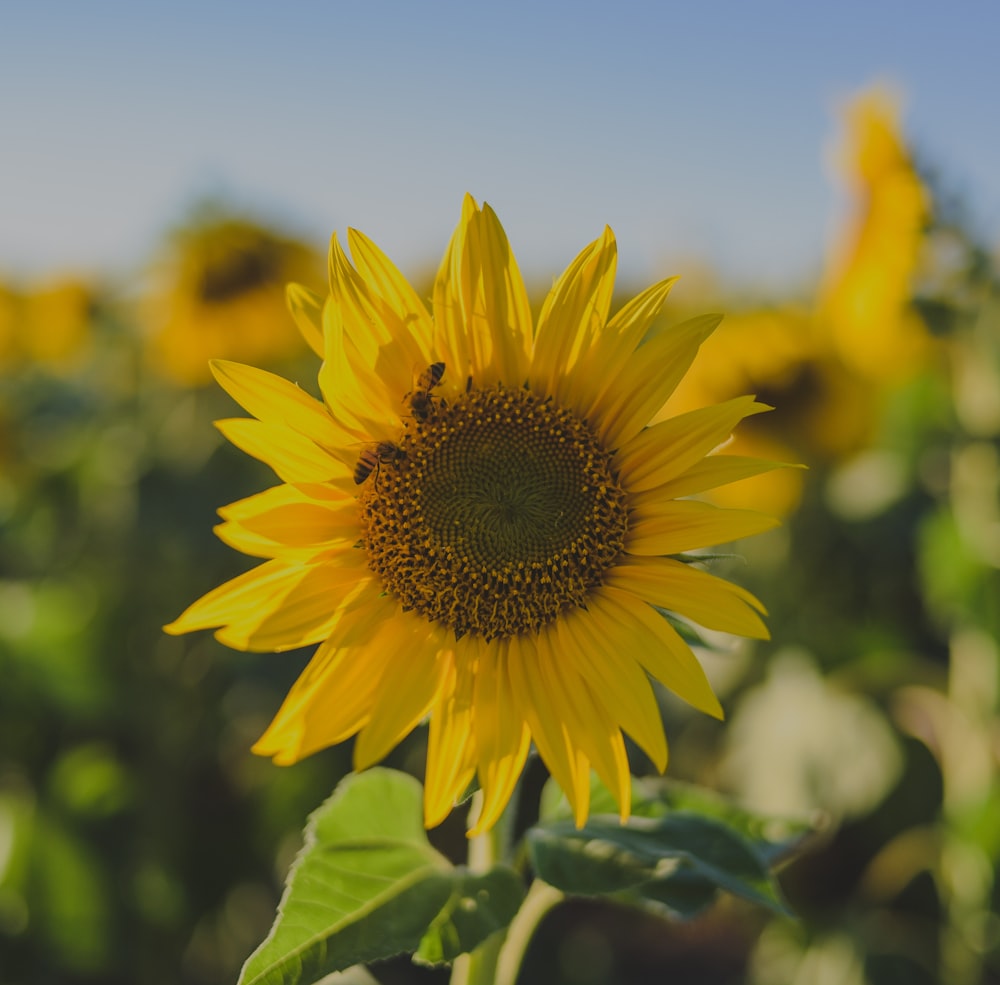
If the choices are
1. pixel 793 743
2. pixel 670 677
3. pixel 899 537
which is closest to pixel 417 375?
pixel 670 677

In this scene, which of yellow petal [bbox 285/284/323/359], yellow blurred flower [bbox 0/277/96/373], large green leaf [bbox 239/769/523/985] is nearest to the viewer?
large green leaf [bbox 239/769/523/985]

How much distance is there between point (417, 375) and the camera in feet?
5.32

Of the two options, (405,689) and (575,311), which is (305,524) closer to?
(405,689)

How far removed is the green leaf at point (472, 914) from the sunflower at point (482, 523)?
200mm

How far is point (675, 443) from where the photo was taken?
1.55 meters

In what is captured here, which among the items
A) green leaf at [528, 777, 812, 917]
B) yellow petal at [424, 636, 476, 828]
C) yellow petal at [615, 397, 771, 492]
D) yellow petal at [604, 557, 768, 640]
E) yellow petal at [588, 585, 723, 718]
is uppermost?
yellow petal at [615, 397, 771, 492]

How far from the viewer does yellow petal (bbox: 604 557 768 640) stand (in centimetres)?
141

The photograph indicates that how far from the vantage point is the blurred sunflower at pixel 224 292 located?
443cm

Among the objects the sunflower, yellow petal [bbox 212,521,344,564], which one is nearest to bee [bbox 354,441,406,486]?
the sunflower

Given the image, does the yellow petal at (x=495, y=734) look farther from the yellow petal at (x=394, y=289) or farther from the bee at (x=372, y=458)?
the yellow petal at (x=394, y=289)

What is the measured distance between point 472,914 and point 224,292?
11.7 feet

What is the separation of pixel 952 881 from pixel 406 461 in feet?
8.32

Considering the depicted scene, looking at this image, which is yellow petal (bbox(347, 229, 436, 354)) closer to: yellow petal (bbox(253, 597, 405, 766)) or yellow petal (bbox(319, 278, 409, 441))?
yellow petal (bbox(319, 278, 409, 441))

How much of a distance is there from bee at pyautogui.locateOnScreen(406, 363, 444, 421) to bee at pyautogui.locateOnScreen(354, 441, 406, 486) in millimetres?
68
